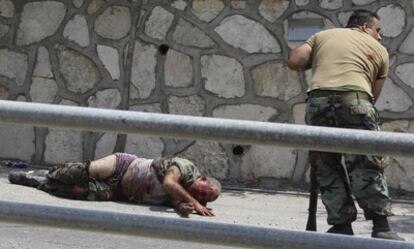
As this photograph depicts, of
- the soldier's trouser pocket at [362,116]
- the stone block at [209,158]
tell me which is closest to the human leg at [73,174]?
the stone block at [209,158]

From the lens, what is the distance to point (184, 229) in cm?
246

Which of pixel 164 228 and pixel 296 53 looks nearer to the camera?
pixel 164 228

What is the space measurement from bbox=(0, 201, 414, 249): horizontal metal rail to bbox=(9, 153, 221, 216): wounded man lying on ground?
13.5 feet

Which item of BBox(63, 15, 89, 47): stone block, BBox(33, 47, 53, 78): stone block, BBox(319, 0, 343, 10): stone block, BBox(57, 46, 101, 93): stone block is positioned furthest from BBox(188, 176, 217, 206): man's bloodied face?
BBox(33, 47, 53, 78): stone block

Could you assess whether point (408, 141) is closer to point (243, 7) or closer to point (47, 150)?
point (243, 7)

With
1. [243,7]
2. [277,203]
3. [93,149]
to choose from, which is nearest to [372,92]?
[277,203]

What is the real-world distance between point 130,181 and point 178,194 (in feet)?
1.84

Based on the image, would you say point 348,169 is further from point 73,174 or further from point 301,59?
point 73,174

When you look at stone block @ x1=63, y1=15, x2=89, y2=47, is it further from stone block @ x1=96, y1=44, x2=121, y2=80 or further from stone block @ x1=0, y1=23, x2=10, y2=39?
stone block @ x1=0, y1=23, x2=10, y2=39

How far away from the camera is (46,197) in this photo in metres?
6.73

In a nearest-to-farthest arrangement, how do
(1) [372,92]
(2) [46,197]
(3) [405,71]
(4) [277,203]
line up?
(1) [372,92] → (2) [46,197] → (4) [277,203] → (3) [405,71]

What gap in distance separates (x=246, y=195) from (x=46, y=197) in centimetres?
210

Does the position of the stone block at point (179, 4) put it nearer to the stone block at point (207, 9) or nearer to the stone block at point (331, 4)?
the stone block at point (207, 9)

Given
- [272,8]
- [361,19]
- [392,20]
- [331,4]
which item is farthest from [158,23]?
[361,19]
